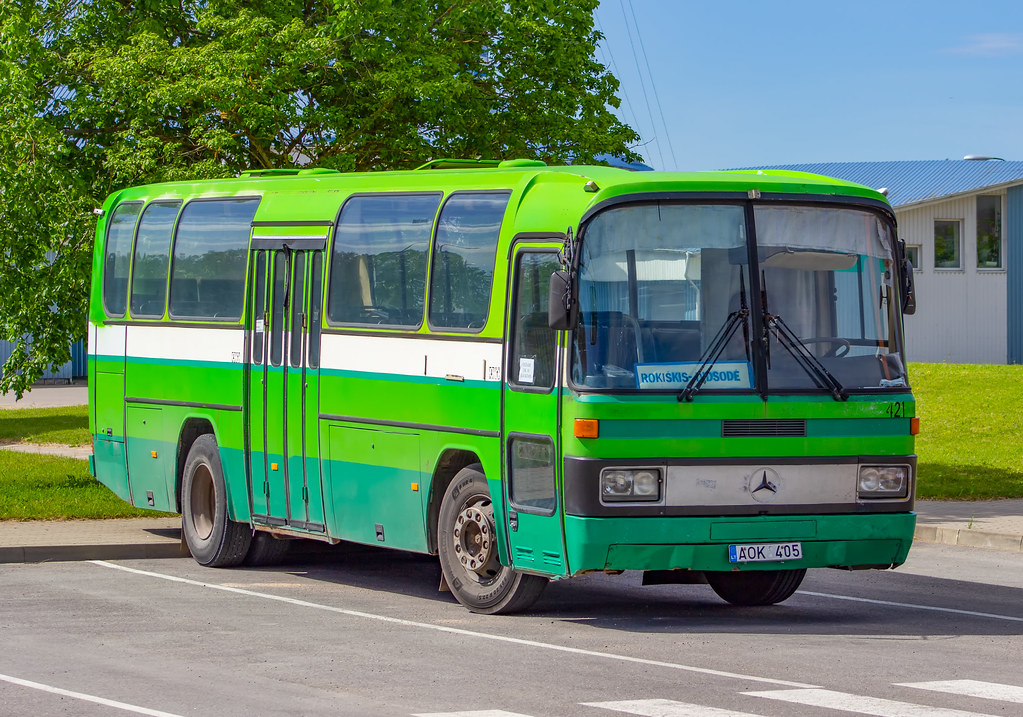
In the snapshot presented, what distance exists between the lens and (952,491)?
2095 cm

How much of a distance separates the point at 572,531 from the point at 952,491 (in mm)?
11244

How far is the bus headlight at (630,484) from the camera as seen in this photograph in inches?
429

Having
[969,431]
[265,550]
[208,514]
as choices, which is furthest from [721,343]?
[969,431]

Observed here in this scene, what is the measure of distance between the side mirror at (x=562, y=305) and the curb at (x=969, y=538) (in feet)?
25.2

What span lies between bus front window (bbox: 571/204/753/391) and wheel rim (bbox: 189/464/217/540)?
5.42m

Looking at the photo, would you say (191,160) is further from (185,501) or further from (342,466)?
(342,466)

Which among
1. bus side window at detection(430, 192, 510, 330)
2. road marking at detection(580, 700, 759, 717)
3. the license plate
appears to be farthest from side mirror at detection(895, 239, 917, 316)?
road marking at detection(580, 700, 759, 717)

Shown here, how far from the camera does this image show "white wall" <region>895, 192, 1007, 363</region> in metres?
49.6

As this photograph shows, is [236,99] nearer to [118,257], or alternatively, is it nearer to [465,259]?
[118,257]

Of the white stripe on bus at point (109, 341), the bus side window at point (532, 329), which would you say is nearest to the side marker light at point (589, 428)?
the bus side window at point (532, 329)

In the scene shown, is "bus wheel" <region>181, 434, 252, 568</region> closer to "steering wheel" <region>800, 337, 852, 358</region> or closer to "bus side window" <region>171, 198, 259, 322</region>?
"bus side window" <region>171, 198, 259, 322</region>

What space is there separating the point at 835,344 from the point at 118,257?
8.23 metres

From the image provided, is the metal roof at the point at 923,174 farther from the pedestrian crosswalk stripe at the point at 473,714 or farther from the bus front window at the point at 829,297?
the pedestrian crosswalk stripe at the point at 473,714

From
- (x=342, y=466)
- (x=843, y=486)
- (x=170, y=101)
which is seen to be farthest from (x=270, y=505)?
(x=170, y=101)
